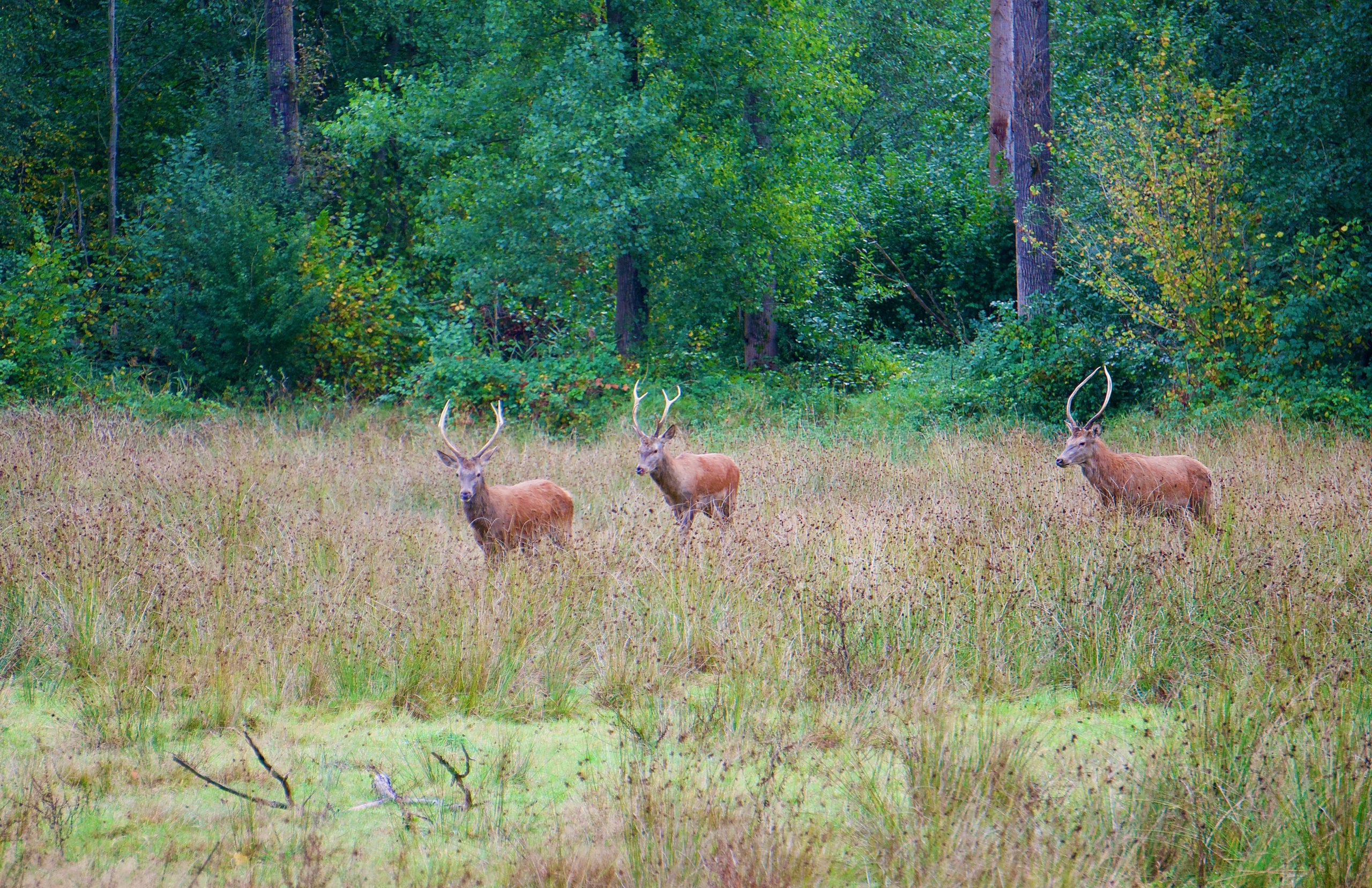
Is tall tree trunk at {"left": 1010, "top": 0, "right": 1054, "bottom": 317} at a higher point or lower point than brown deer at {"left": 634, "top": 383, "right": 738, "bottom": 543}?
higher

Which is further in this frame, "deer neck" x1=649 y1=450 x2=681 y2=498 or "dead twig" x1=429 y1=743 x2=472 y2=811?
"deer neck" x1=649 y1=450 x2=681 y2=498

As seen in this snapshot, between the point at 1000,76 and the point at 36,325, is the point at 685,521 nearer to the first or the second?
the point at 36,325

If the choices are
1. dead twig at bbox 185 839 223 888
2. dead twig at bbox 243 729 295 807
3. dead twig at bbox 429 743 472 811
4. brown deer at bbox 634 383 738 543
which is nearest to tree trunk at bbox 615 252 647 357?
brown deer at bbox 634 383 738 543

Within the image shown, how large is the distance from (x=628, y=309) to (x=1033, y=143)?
21.1 ft

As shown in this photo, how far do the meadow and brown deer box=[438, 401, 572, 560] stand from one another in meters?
0.36

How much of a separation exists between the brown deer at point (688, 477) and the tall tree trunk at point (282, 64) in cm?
1434

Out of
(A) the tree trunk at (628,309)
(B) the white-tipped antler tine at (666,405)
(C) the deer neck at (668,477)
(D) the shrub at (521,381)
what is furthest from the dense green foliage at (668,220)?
(C) the deer neck at (668,477)

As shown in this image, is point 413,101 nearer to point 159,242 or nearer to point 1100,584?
point 159,242

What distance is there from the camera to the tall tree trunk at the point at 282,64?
21.6 m

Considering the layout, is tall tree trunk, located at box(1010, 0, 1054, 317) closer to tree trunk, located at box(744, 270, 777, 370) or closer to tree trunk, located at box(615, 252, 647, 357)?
tree trunk, located at box(744, 270, 777, 370)

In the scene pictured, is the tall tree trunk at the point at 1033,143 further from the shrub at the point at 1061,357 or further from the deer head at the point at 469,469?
the deer head at the point at 469,469

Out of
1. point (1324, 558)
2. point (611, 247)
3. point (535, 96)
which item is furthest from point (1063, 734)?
point (535, 96)

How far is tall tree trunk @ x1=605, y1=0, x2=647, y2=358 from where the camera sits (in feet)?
56.2

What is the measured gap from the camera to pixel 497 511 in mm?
8617
